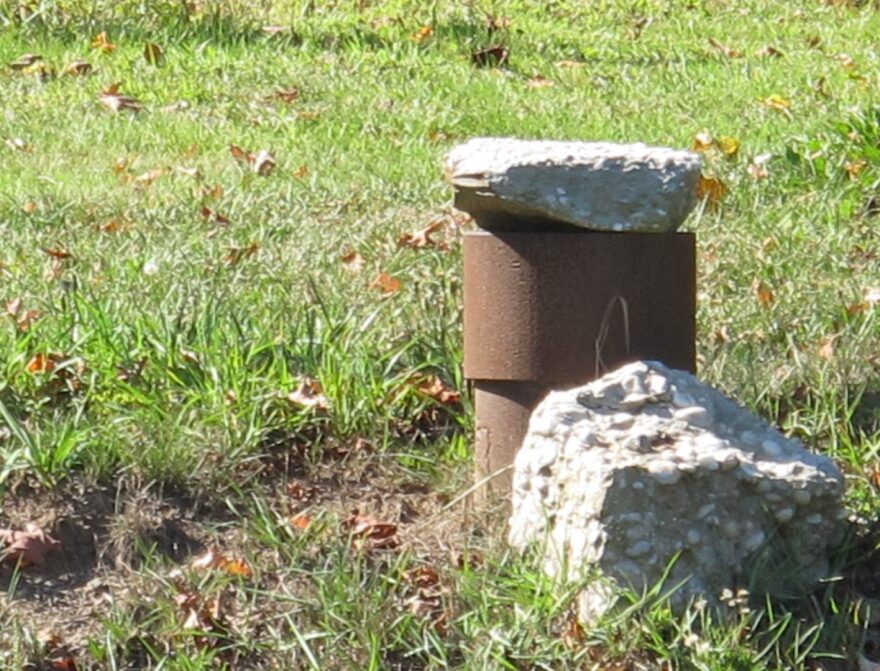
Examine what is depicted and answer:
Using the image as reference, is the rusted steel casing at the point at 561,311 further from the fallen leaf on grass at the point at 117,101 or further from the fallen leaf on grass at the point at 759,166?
the fallen leaf on grass at the point at 117,101

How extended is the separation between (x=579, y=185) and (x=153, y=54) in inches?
209

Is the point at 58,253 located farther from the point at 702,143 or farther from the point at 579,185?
the point at 702,143

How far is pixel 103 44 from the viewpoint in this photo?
8602 mm

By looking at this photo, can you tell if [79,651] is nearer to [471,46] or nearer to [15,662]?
[15,662]

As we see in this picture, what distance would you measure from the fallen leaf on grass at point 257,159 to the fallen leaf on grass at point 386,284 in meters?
1.58

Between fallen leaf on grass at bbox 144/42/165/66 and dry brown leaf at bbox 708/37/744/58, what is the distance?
3039mm

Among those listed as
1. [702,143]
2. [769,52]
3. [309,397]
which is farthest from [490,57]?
[309,397]

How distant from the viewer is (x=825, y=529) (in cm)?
332

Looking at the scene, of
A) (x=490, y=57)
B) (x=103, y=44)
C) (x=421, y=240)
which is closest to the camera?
(x=421, y=240)

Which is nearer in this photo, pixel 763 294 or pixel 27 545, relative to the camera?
pixel 27 545

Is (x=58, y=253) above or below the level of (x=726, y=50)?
below

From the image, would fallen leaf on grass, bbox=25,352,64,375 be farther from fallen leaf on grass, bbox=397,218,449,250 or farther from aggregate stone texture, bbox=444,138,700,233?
fallen leaf on grass, bbox=397,218,449,250

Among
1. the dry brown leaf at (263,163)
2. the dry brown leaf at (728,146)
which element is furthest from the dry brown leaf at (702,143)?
the dry brown leaf at (263,163)

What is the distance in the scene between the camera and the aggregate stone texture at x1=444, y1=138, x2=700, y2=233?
3500 millimetres
